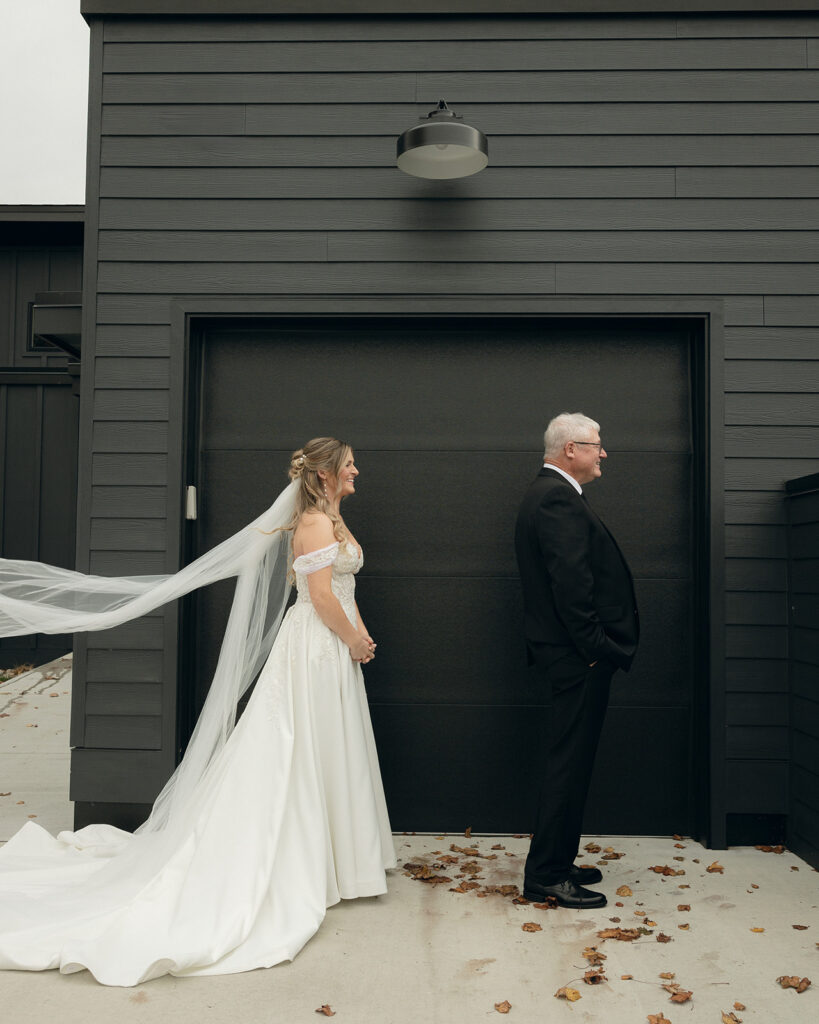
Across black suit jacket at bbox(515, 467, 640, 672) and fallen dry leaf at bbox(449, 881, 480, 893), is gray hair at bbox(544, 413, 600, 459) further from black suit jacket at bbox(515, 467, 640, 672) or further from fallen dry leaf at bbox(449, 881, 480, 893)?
fallen dry leaf at bbox(449, 881, 480, 893)

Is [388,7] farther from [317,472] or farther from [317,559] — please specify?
[317,559]

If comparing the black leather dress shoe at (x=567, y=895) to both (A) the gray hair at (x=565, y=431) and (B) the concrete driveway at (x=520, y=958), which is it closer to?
(B) the concrete driveway at (x=520, y=958)

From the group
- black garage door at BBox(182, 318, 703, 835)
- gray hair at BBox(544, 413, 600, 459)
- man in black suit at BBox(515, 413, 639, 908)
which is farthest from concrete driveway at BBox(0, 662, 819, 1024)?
gray hair at BBox(544, 413, 600, 459)

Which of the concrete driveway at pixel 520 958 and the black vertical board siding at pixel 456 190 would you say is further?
the black vertical board siding at pixel 456 190

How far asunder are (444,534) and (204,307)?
1.61 metres

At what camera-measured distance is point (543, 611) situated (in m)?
3.54

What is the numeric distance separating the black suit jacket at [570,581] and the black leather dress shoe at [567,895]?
0.85 meters

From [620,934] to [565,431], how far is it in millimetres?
1866

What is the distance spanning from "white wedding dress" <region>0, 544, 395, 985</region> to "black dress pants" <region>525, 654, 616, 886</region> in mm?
640

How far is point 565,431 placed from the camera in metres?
3.62

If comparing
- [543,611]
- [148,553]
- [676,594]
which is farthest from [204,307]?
[676,594]

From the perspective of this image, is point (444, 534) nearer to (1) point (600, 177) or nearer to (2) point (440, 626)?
(2) point (440, 626)

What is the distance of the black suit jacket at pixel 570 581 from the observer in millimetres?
3396

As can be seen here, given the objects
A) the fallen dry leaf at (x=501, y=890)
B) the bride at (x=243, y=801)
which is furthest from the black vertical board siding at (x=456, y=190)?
the fallen dry leaf at (x=501, y=890)
